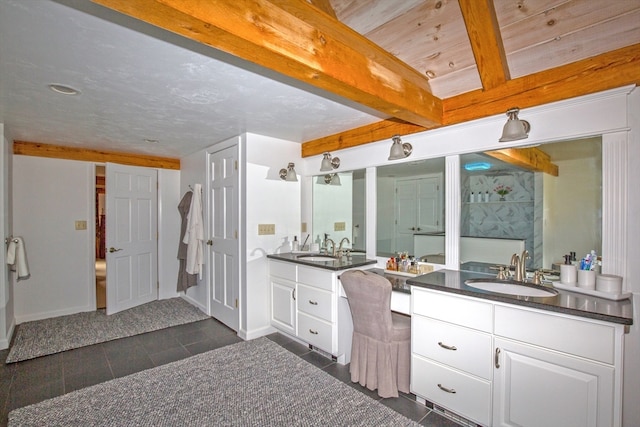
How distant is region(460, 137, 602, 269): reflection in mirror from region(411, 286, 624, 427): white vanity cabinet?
667 mm

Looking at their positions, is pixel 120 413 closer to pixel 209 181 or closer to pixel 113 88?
pixel 113 88

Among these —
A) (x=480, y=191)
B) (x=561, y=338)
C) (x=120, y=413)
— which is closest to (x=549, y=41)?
(x=480, y=191)

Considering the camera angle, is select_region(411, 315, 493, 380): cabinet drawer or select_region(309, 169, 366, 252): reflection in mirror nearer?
select_region(411, 315, 493, 380): cabinet drawer

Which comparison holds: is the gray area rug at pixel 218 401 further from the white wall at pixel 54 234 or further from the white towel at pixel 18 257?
the white wall at pixel 54 234

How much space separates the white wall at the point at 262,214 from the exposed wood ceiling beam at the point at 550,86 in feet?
4.82

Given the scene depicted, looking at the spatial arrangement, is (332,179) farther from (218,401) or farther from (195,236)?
(218,401)

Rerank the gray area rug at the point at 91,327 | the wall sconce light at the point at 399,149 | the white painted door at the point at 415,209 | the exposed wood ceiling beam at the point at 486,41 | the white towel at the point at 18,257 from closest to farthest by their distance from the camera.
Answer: the exposed wood ceiling beam at the point at 486,41 → the wall sconce light at the point at 399,149 → the white painted door at the point at 415,209 → the gray area rug at the point at 91,327 → the white towel at the point at 18,257

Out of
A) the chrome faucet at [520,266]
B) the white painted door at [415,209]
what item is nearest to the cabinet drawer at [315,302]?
the white painted door at [415,209]

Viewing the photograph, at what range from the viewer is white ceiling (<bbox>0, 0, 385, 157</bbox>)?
1440mm

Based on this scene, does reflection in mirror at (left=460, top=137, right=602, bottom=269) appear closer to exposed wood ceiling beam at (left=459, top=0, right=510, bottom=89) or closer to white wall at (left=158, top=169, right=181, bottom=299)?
exposed wood ceiling beam at (left=459, top=0, right=510, bottom=89)

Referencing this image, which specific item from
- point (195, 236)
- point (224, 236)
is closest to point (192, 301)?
point (195, 236)

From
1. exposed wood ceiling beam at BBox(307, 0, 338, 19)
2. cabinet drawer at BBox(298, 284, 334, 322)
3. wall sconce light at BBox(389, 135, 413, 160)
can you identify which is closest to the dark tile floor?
cabinet drawer at BBox(298, 284, 334, 322)

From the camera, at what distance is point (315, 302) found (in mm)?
2826

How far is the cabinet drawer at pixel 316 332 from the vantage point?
107 inches
